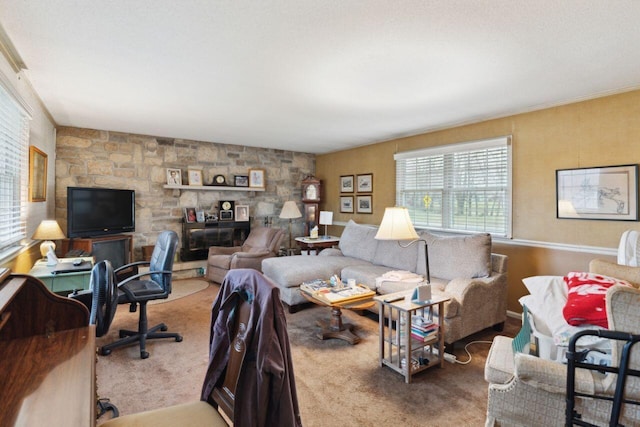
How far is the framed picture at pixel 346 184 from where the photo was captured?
20.0ft

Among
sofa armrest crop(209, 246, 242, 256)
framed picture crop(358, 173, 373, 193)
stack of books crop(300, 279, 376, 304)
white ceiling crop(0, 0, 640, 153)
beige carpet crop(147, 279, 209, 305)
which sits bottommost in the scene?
beige carpet crop(147, 279, 209, 305)

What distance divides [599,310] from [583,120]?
2465 mm

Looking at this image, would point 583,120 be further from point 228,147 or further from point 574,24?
point 228,147

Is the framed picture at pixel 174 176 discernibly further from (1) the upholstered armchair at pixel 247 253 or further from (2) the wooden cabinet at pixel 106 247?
(1) the upholstered armchair at pixel 247 253

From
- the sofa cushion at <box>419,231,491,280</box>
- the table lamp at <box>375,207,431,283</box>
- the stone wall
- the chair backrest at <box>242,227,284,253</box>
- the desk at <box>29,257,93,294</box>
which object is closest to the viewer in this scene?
the desk at <box>29,257,93,294</box>

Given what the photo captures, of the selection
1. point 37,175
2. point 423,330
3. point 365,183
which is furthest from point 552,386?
point 37,175

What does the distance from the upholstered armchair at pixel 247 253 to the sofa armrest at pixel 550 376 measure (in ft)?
12.1

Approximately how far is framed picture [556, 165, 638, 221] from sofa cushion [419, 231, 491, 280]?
2.80 ft

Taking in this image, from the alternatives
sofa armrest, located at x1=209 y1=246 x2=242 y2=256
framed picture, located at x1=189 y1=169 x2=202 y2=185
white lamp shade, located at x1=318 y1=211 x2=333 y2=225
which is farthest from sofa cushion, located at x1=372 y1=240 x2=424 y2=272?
framed picture, located at x1=189 y1=169 x2=202 y2=185

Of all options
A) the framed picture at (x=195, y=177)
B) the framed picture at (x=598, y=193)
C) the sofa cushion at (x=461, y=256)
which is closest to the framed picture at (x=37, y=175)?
the framed picture at (x=195, y=177)

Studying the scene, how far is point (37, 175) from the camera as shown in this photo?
3.44m

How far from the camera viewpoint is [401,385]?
232 cm

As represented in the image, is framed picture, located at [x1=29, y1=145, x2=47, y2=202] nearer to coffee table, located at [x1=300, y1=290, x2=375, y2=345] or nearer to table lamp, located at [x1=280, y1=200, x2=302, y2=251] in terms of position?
coffee table, located at [x1=300, y1=290, x2=375, y2=345]

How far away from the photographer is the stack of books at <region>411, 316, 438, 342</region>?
252 cm
